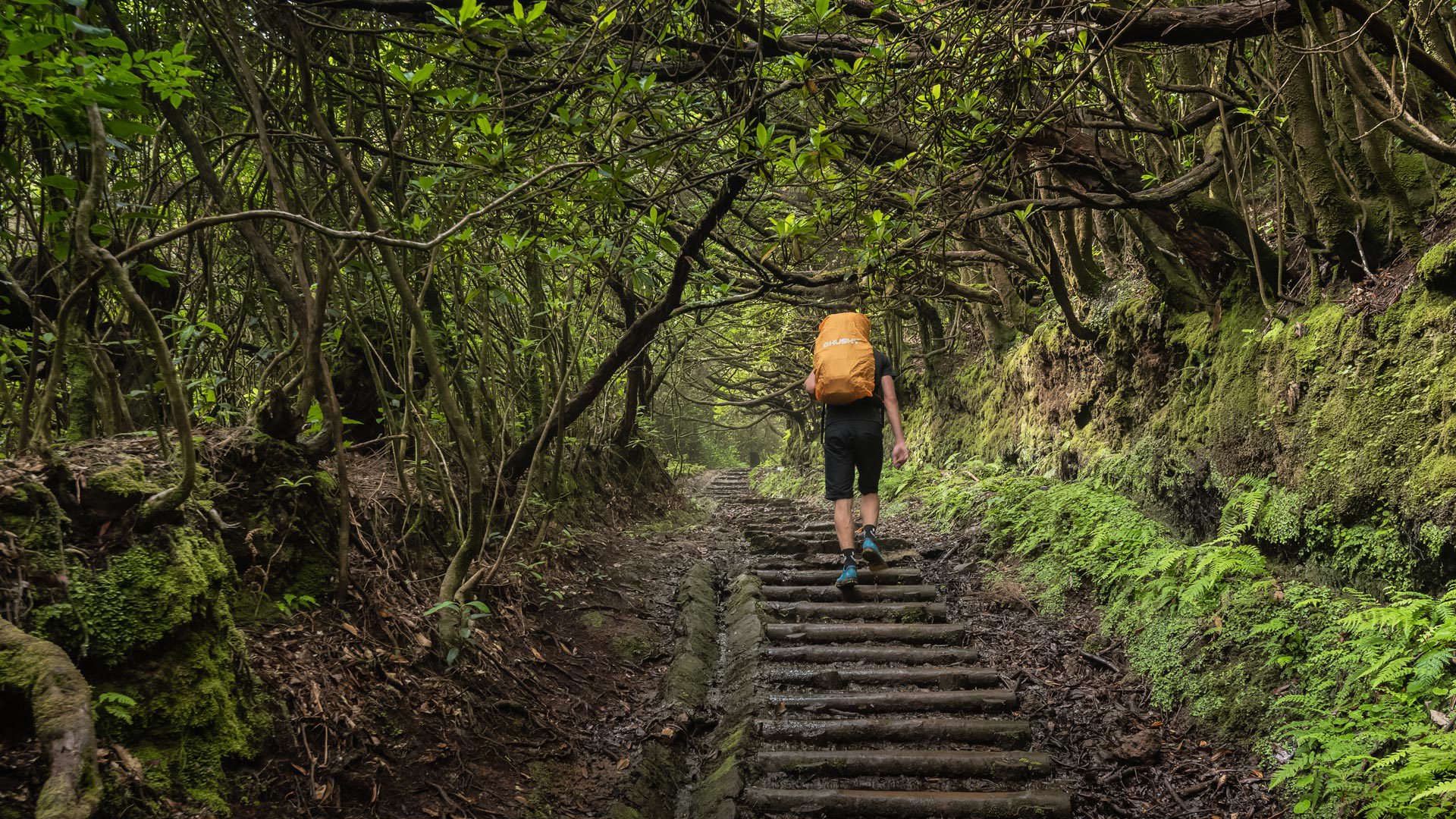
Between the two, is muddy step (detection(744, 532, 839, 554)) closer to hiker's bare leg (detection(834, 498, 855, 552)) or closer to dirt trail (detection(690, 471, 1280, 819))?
dirt trail (detection(690, 471, 1280, 819))

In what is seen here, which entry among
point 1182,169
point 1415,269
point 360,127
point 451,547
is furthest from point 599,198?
point 1182,169

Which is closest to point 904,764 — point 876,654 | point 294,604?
point 876,654

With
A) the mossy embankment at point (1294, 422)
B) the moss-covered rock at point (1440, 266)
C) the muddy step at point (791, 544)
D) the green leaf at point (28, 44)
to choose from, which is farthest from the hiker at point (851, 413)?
the green leaf at point (28, 44)

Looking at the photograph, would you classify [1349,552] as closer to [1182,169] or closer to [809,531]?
[1182,169]

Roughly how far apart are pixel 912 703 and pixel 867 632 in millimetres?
1061

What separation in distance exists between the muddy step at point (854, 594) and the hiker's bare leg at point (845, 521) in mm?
425

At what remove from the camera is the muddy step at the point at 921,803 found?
3.75 meters

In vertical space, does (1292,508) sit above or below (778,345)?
below

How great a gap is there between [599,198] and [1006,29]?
2.51 metres

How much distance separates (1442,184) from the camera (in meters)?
4.79

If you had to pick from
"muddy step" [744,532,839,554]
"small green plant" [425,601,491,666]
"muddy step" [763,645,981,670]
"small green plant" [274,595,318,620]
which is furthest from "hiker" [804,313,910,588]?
"small green plant" [274,595,318,620]

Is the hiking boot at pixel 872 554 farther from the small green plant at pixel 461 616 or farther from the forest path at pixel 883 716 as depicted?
the small green plant at pixel 461 616

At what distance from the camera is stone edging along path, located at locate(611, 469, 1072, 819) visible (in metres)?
3.91

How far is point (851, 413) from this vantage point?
6.28 m
